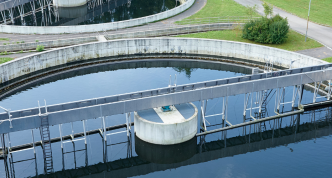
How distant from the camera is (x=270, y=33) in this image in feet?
205

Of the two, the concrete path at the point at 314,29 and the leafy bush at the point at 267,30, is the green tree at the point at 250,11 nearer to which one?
the leafy bush at the point at 267,30

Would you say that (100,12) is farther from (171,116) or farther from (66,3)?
(171,116)

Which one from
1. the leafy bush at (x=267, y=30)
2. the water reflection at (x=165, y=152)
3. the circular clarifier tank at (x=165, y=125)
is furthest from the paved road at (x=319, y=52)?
the water reflection at (x=165, y=152)

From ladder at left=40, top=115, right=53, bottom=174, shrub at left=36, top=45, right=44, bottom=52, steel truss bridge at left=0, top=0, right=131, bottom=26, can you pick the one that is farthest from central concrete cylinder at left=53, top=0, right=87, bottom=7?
ladder at left=40, top=115, right=53, bottom=174

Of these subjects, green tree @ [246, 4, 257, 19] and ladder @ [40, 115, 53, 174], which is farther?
green tree @ [246, 4, 257, 19]

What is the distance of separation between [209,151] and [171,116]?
5.06m

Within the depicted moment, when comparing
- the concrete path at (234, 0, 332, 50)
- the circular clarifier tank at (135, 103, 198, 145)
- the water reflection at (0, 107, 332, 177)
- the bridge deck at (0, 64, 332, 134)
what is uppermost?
the concrete path at (234, 0, 332, 50)

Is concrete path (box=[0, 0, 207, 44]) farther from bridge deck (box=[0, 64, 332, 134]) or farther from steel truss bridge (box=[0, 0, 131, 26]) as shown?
bridge deck (box=[0, 64, 332, 134])

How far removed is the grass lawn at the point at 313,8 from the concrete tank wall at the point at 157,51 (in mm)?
18715

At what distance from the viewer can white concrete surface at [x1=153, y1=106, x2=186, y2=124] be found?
124 feet

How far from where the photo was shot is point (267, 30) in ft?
208

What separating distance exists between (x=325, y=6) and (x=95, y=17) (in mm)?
50037

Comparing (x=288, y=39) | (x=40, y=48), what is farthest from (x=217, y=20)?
(x=40, y=48)

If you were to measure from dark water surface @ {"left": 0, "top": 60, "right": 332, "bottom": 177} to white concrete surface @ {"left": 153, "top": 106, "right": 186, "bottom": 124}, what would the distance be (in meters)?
2.53
